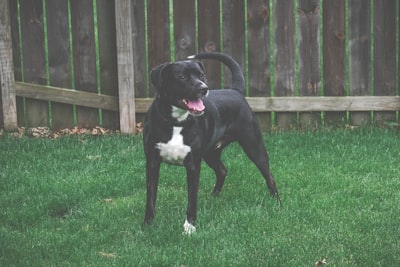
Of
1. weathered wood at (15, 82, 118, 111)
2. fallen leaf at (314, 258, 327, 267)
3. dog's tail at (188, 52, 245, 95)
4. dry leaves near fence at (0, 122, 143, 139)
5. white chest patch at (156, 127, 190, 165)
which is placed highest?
dog's tail at (188, 52, 245, 95)

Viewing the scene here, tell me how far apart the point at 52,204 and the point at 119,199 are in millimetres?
499

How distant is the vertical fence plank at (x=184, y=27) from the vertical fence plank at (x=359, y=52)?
1685 millimetres

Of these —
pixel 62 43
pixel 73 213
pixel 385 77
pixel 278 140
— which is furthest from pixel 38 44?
pixel 385 77

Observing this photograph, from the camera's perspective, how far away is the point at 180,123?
464 centimetres

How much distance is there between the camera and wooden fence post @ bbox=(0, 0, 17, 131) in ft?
25.0

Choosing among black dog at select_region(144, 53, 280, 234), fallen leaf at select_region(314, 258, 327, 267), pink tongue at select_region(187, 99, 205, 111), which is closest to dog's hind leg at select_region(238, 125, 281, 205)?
black dog at select_region(144, 53, 280, 234)

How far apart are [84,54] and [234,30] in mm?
→ 1647

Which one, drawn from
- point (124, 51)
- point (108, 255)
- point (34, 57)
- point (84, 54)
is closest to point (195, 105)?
point (108, 255)

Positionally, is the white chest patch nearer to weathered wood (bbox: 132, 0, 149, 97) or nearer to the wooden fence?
the wooden fence

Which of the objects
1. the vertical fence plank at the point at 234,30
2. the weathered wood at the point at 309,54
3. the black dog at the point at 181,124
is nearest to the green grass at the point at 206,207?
the black dog at the point at 181,124

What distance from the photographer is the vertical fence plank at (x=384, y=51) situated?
7801mm

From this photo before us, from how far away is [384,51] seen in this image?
787 cm

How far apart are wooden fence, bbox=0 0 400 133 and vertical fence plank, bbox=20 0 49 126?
0.01 m

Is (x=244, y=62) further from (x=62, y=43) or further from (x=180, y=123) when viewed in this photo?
(x=180, y=123)
